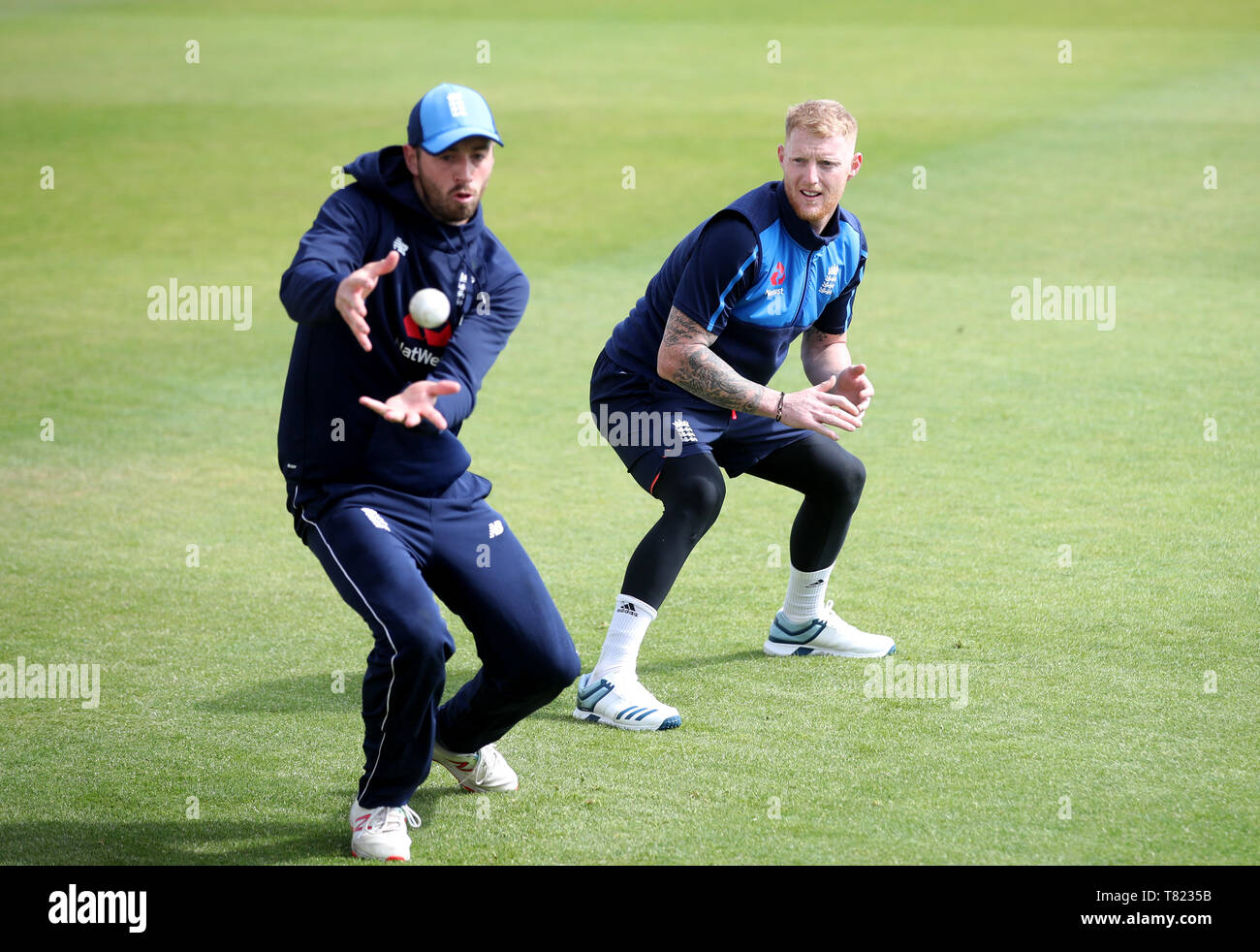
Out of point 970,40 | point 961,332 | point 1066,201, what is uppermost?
point 970,40

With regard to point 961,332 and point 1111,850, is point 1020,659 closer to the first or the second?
point 1111,850

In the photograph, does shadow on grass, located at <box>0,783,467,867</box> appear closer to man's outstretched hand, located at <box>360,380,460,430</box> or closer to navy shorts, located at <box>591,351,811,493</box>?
man's outstretched hand, located at <box>360,380,460,430</box>

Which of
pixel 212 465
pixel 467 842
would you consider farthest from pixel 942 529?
pixel 212 465

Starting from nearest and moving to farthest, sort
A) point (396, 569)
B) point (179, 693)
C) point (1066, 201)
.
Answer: point (396, 569) < point (179, 693) < point (1066, 201)

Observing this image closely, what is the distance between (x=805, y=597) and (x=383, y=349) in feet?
8.05

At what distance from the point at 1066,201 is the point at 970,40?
11.5m

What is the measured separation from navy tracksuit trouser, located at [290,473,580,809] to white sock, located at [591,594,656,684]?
33.0 inches

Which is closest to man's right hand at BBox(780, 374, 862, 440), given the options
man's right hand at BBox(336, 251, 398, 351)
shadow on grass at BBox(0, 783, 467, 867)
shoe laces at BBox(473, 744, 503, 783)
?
shoe laces at BBox(473, 744, 503, 783)

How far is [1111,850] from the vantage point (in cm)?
430

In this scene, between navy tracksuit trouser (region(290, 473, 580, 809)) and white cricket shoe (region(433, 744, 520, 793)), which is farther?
white cricket shoe (region(433, 744, 520, 793))

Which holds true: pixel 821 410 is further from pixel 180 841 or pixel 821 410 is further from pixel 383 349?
pixel 180 841

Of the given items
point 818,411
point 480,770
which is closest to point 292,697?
point 480,770

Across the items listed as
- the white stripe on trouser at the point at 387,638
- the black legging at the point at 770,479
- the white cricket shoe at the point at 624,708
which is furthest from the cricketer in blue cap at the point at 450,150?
the white cricket shoe at the point at 624,708

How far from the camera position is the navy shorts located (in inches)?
225
